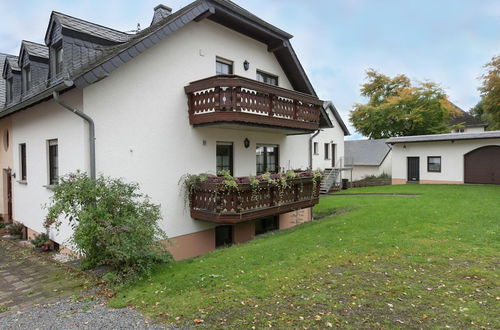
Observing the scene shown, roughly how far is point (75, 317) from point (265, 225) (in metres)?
8.40

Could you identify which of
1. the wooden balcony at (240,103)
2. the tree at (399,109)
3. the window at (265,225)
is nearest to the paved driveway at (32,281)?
the wooden balcony at (240,103)

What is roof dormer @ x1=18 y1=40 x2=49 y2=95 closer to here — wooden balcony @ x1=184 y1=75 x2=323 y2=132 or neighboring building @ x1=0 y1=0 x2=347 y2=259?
neighboring building @ x1=0 y1=0 x2=347 y2=259

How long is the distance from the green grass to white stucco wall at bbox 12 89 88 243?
12.0 ft

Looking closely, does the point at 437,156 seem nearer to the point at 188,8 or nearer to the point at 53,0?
the point at 188,8

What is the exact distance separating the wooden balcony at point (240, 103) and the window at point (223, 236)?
12.6 ft

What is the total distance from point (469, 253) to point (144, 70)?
886 cm

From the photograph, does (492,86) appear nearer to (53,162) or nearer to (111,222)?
(111,222)

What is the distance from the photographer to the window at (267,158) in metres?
11.7

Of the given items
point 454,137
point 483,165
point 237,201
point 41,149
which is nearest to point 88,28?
point 41,149

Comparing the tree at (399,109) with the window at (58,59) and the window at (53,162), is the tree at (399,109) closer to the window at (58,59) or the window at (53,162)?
the window at (58,59)

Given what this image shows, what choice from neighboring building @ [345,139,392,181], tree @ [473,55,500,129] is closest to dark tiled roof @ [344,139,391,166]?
neighboring building @ [345,139,392,181]

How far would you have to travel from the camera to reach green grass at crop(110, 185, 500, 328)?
13.2 feet

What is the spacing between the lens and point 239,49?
1073 cm

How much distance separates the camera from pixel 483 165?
22219 mm
